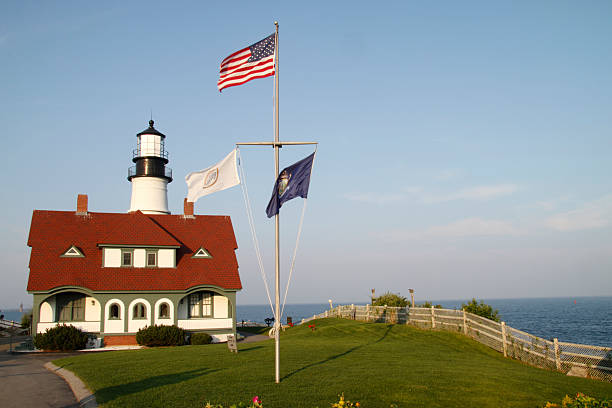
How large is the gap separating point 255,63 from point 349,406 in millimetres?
10225

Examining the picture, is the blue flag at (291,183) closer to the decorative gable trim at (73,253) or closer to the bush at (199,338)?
the bush at (199,338)

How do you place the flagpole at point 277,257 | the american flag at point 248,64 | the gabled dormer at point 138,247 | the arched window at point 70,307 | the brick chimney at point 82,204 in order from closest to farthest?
the flagpole at point 277,257 → the american flag at point 248,64 → the arched window at point 70,307 → the gabled dormer at point 138,247 → the brick chimney at point 82,204

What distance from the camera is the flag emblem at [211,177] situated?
569 inches

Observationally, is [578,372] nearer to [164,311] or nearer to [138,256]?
[164,311]

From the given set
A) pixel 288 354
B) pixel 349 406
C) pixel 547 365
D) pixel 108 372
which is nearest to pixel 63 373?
pixel 108 372

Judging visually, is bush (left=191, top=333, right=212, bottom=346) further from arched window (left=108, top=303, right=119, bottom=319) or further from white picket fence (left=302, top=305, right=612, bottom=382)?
white picket fence (left=302, top=305, right=612, bottom=382)

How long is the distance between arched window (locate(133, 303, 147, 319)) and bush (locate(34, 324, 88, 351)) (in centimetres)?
329

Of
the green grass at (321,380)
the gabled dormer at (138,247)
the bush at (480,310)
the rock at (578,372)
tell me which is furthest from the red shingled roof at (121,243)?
the rock at (578,372)

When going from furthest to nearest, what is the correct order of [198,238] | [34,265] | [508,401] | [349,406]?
[198,238]
[34,265]
[508,401]
[349,406]

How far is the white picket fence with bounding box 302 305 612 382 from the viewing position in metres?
17.8

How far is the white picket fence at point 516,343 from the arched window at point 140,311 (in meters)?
15.8

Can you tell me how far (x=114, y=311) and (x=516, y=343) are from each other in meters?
22.6

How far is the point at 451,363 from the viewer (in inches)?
682

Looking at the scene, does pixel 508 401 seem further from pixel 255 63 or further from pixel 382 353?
pixel 255 63
